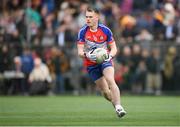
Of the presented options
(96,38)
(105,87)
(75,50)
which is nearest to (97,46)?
(96,38)

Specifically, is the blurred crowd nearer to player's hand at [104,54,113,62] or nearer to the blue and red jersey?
the blue and red jersey

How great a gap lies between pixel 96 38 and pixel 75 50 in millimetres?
12723

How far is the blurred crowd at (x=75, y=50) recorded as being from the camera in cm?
2589

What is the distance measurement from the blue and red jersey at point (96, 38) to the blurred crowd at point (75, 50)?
11.9 m

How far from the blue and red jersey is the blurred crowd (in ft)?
39.0

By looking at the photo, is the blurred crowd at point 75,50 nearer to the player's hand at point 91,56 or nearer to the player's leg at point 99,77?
the player's leg at point 99,77

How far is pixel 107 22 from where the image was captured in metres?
26.1

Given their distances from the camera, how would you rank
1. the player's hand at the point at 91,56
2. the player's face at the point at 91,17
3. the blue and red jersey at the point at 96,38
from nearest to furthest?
Result: the player's hand at the point at 91,56
the player's face at the point at 91,17
the blue and red jersey at the point at 96,38

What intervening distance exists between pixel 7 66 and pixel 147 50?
18.2ft

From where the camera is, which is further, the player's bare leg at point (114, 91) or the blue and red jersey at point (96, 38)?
the blue and red jersey at point (96, 38)

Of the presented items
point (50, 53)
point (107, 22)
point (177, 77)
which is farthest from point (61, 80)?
point (177, 77)

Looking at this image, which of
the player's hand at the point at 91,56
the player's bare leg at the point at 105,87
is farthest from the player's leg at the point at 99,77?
the player's hand at the point at 91,56

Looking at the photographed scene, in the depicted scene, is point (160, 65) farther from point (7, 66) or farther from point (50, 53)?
point (7, 66)

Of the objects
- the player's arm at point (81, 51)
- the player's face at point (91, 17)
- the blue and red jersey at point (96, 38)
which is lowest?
the player's arm at point (81, 51)
